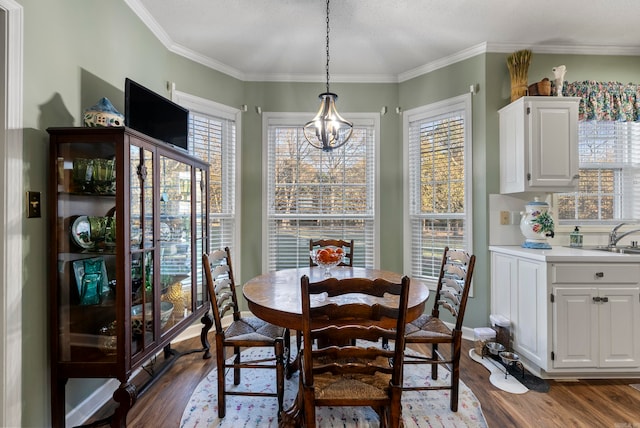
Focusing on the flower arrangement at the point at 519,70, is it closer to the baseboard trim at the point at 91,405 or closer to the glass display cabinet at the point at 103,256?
the glass display cabinet at the point at 103,256

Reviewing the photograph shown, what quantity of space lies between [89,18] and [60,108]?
689 millimetres

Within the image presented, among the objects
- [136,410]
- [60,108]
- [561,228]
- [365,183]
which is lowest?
[136,410]

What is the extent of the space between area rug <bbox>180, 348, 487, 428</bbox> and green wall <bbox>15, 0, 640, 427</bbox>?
721 mm

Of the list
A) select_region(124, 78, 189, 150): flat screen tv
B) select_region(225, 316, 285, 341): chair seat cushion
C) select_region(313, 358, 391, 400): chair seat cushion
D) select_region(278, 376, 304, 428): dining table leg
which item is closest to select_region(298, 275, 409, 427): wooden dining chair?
select_region(313, 358, 391, 400): chair seat cushion

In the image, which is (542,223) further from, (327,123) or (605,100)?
(327,123)

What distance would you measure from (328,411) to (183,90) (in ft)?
10.3

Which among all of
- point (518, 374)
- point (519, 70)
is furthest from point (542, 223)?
point (519, 70)

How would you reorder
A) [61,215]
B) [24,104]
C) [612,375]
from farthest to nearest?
[612,375] → [61,215] → [24,104]

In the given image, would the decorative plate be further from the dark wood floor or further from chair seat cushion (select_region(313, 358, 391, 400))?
chair seat cushion (select_region(313, 358, 391, 400))

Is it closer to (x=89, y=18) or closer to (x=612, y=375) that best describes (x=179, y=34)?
(x=89, y=18)

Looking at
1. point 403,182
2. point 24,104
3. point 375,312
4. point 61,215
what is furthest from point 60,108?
point 403,182

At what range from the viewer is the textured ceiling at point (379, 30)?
7.80ft

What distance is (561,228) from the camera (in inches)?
114

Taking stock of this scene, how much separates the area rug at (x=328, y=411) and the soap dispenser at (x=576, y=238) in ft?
5.83
